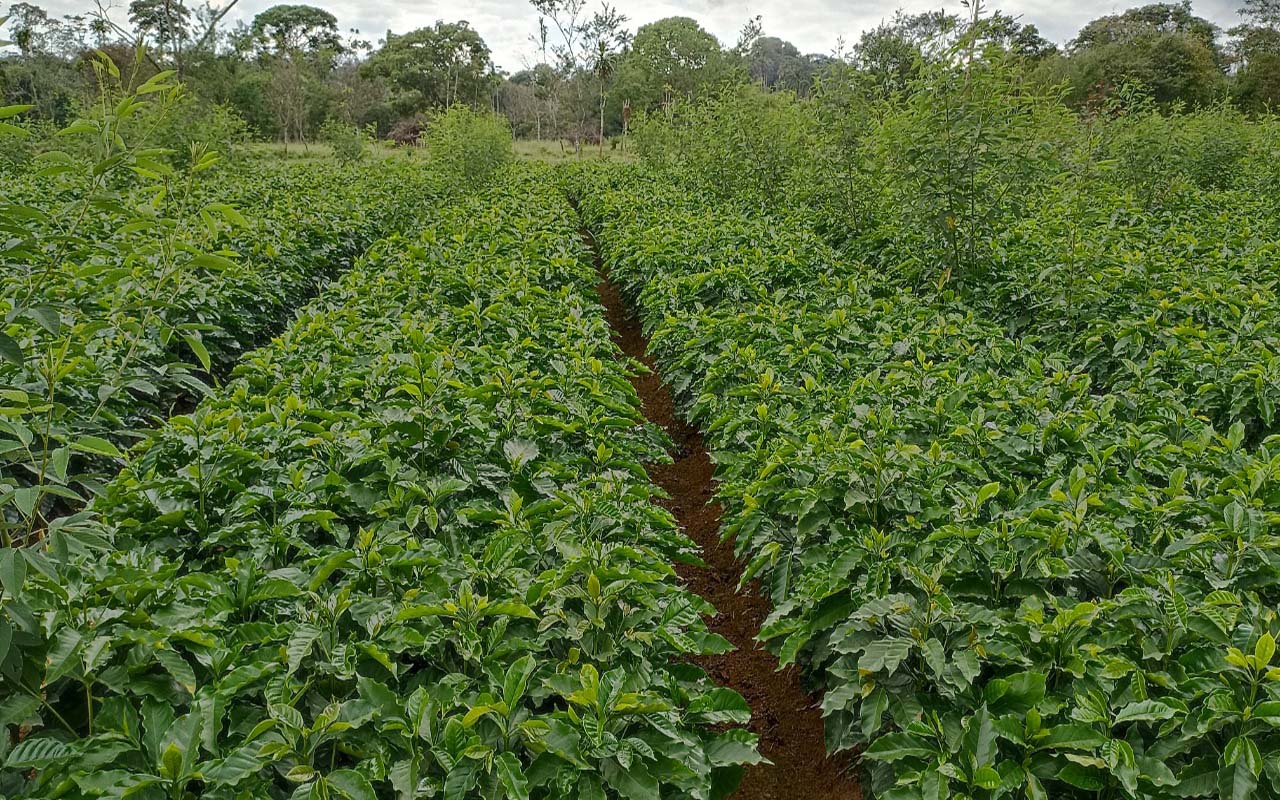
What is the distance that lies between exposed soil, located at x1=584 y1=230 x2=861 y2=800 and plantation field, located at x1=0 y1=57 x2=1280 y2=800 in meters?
0.02

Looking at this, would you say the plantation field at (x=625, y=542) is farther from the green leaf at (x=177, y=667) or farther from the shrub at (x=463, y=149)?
the shrub at (x=463, y=149)

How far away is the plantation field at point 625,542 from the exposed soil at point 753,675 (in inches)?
0.7

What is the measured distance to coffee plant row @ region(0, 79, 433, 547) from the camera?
68.3 inches

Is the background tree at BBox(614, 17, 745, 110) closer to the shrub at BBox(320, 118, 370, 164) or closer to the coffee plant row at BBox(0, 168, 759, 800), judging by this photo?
the shrub at BBox(320, 118, 370, 164)

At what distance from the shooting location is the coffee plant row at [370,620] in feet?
5.63

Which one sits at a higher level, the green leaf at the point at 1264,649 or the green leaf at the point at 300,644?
the green leaf at the point at 1264,649

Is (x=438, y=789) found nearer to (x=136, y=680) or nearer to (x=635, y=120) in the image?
(x=136, y=680)

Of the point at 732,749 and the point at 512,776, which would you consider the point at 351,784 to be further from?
the point at 732,749

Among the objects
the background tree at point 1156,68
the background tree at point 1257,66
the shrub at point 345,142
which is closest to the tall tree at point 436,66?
the shrub at point 345,142

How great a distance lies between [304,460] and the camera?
2.89 m

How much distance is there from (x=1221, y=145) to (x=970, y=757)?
14.2 metres

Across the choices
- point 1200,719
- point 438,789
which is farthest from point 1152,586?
point 438,789

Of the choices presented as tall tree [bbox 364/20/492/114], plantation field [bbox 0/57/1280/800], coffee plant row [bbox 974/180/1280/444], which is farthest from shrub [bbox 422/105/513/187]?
tall tree [bbox 364/20/492/114]

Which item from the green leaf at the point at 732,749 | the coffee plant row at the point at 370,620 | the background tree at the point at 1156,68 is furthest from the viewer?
the background tree at the point at 1156,68
